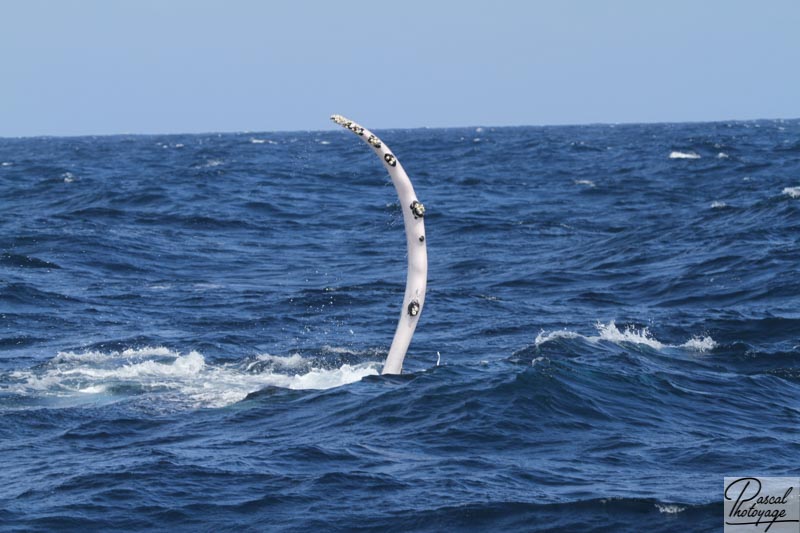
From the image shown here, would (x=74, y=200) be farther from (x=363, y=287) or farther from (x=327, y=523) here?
(x=327, y=523)

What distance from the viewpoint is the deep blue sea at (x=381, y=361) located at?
1414cm

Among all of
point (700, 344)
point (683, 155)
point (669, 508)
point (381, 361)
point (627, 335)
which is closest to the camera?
point (669, 508)

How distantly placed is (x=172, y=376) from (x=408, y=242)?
5.71 meters

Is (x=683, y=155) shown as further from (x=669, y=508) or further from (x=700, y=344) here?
(x=669, y=508)

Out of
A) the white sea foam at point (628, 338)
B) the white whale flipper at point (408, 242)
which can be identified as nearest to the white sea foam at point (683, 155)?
the white sea foam at point (628, 338)

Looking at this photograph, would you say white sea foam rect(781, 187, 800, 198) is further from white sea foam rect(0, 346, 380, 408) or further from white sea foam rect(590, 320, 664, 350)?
white sea foam rect(0, 346, 380, 408)

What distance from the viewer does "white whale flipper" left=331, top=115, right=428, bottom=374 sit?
18078mm

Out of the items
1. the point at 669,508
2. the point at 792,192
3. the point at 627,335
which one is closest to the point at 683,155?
the point at 792,192

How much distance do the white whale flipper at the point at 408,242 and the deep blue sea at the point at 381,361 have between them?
0.71 metres

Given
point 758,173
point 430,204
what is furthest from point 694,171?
point 430,204

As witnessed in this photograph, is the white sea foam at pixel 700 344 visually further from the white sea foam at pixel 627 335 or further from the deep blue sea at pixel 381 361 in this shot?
the white sea foam at pixel 627 335

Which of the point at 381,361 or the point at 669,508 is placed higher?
the point at 669,508

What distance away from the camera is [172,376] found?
72.1ft

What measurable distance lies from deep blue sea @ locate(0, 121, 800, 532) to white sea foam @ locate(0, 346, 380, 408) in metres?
0.10
